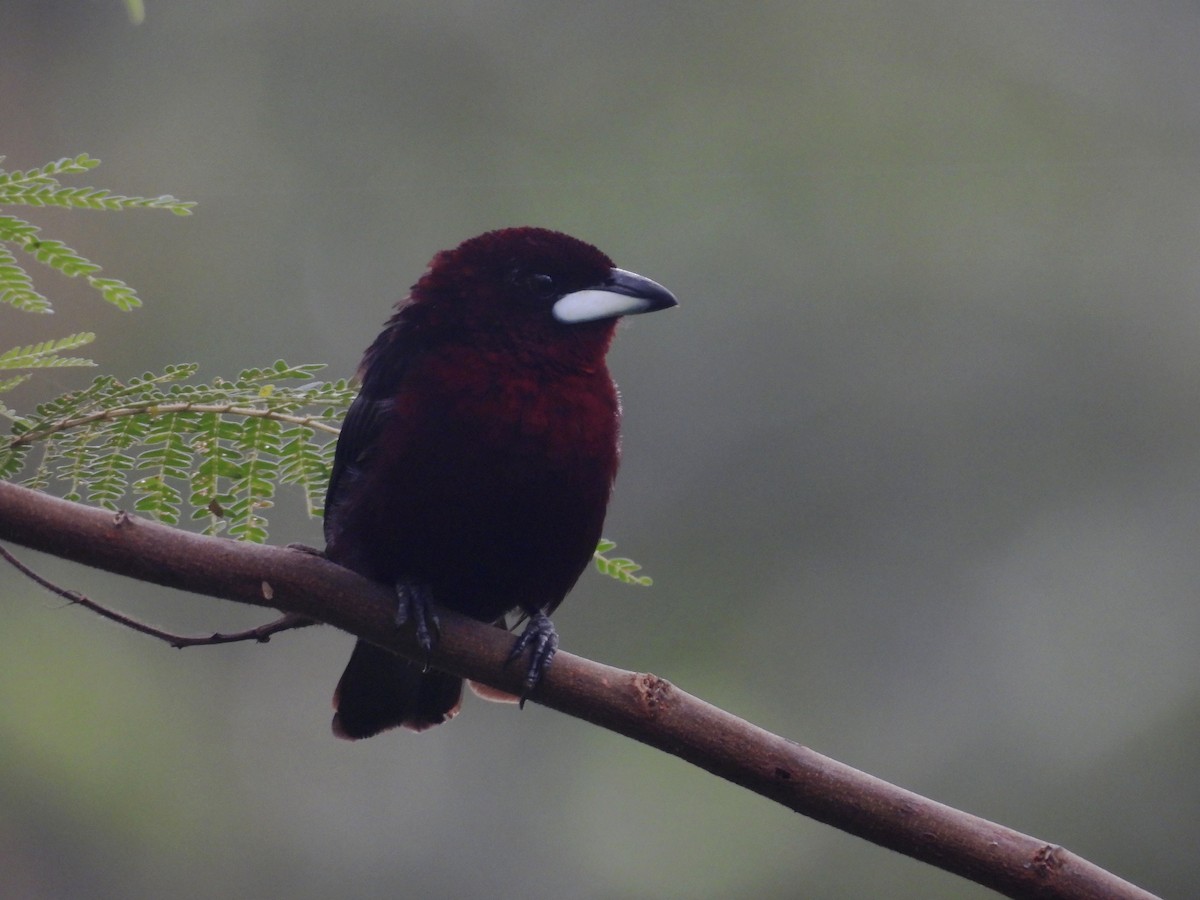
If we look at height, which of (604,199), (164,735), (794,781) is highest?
(794,781)

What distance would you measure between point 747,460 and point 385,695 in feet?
18.8

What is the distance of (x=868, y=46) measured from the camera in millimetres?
11570

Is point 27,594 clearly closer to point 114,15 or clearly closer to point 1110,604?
point 114,15

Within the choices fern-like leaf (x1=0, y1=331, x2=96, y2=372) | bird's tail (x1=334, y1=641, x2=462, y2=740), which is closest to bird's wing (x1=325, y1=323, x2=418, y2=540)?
bird's tail (x1=334, y1=641, x2=462, y2=740)

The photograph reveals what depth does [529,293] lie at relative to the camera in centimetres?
306

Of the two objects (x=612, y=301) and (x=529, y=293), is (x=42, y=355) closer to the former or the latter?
(x=529, y=293)

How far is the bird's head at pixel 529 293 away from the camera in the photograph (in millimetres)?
2980

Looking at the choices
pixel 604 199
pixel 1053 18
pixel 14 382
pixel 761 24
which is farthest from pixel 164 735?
Answer: pixel 1053 18

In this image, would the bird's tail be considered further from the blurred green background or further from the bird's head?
the blurred green background

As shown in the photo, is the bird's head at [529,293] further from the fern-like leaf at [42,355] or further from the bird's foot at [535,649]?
the fern-like leaf at [42,355]

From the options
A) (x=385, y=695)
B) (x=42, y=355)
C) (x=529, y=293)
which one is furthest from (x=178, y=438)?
(x=385, y=695)

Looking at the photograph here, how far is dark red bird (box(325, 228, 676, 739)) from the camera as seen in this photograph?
278 centimetres

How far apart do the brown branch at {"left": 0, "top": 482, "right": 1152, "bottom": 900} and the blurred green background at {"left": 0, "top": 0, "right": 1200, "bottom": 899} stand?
548 centimetres

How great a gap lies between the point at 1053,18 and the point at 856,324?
369 centimetres
